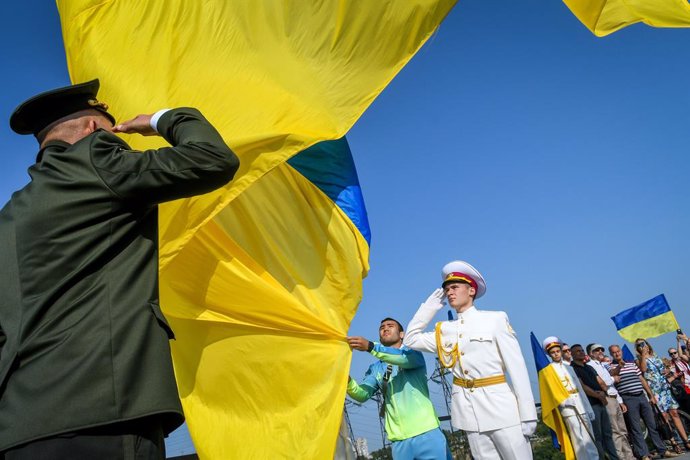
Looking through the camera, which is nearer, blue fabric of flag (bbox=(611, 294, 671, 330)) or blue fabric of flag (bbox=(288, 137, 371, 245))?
blue fabric of flag (bbox=(288, 137, 371, 245))

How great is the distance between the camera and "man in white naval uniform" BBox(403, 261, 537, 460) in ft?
17.2

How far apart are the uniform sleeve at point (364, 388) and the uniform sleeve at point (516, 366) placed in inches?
74.5

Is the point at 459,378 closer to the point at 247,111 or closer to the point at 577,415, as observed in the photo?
the point at 247,111

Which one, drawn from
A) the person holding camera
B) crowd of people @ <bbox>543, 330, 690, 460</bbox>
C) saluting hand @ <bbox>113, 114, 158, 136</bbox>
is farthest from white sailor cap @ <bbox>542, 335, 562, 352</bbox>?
saluting hand @ <bbox>113, 114, 158, 136</bbox>

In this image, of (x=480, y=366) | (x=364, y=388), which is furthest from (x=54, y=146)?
(x=364, y=388)

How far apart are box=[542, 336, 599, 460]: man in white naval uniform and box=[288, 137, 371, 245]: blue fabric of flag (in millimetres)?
6984

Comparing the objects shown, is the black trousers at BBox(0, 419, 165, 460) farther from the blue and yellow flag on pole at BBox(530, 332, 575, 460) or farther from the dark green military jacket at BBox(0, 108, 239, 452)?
the blue and yellow flag on pole at BBox(530, 332, 575, 460)

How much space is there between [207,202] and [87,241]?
1409 mm

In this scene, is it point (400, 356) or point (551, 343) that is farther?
point (551, 343)

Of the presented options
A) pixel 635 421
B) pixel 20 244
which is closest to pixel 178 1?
pixel 20 244

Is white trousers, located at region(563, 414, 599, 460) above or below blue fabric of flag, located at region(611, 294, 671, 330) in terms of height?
below

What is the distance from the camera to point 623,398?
1256 centimetres

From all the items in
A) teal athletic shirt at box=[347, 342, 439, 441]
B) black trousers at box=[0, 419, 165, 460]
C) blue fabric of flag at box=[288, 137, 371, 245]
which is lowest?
black trousers at box=[0, 419, 165, 460]

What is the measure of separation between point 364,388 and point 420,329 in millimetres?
1180
